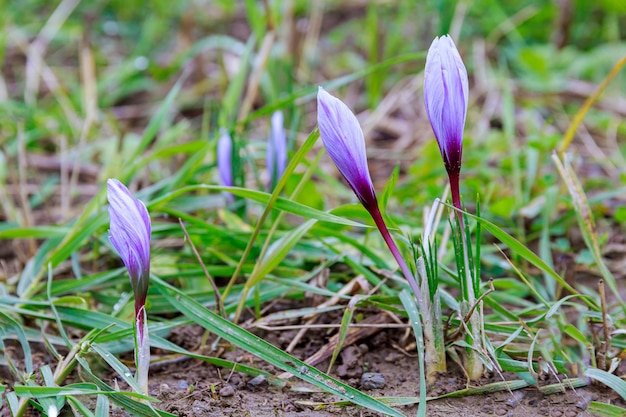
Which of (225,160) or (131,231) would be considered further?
(225,160)

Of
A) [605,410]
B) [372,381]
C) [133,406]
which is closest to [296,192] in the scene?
[372,381]

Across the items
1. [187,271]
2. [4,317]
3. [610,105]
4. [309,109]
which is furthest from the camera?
[309,109]

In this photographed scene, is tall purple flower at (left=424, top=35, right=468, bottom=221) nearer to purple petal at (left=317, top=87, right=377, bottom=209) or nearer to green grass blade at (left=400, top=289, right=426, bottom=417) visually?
purple petal at (left=317, top=87, right=377, bottom=209)

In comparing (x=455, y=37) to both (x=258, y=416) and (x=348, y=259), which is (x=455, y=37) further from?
(x=258, y=416)

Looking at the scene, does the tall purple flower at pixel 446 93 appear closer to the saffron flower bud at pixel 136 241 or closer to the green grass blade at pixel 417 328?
the green grass blade at pixel 417 328

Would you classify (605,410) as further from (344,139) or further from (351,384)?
(344,139)

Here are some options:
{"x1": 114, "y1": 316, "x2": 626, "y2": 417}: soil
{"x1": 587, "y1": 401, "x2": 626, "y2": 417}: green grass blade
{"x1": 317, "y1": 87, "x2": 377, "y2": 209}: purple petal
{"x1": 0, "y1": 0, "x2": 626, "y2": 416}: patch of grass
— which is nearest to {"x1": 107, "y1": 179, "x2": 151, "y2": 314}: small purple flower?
{"x1": 0, "y1": 0, "x2": 626, "y2": 416}: patch of grass

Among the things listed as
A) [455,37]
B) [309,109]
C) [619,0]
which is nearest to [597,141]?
[455,37]
